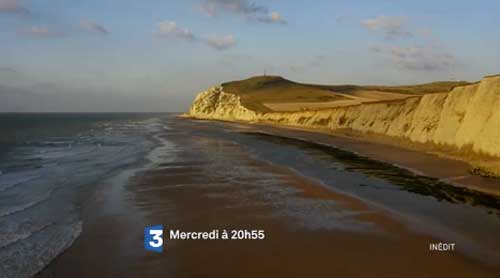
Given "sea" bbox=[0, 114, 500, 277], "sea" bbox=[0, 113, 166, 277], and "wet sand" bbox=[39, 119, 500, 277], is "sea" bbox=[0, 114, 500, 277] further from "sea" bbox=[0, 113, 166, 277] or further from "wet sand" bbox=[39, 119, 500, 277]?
"wet sand" bbox=[39, 119, 500, 277]

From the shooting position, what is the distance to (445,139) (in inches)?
840

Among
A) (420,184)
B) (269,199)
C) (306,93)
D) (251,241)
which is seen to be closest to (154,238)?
(251,241)

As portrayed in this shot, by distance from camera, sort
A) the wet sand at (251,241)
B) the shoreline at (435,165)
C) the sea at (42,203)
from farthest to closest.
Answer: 1. the shoreline at (435,165)
2. the sea at (42,203)
3. the wet sand at (251,241)

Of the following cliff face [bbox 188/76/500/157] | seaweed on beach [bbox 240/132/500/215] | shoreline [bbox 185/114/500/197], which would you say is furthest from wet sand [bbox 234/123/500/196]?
cliff face [bbox 188/76/500/157]

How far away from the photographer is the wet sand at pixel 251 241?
6109 millimetres

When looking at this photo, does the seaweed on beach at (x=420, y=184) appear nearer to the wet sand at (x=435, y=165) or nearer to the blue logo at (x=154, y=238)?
the wet sand at (x=435, y=165)

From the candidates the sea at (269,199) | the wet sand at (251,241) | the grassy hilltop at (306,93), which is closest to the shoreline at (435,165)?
the sea at (269,199)

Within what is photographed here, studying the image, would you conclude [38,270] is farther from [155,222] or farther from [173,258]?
[155,222]

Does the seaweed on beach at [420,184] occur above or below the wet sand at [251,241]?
above

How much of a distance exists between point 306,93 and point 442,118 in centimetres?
10463

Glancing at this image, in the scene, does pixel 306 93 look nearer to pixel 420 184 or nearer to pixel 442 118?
pixel 442 118

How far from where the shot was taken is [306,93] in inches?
4966

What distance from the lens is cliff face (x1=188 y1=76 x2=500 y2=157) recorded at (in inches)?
687

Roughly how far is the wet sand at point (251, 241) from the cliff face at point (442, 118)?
939 cm
